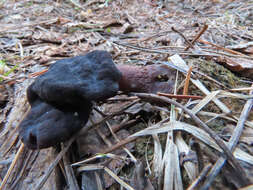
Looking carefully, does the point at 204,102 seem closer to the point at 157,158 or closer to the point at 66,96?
the point at 157,158

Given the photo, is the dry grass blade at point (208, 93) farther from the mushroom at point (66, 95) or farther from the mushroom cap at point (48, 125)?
the mushroom cap at point (48, 125)

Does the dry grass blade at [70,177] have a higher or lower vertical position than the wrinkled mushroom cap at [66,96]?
lower

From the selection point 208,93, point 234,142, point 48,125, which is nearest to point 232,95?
point 208,93

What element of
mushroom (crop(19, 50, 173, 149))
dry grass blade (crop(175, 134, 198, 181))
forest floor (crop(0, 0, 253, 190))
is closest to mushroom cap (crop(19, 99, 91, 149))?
mushroom (crop(19, 50, 173, 149))

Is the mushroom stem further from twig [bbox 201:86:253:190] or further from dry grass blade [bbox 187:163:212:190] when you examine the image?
dry grass blade [bbox 187:163:212:190]

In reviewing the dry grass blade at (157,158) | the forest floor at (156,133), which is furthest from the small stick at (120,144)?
the dry grass blade at (157,158)

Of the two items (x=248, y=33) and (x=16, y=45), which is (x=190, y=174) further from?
(x=16, y=45)

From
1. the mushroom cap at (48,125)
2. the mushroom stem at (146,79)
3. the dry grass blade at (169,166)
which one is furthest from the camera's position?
the mushroom stem at (146,79)
